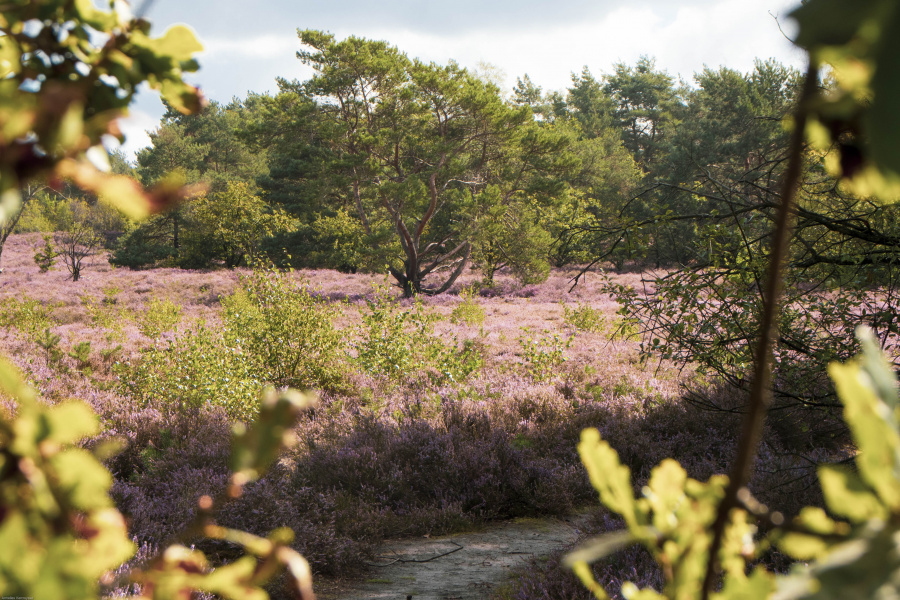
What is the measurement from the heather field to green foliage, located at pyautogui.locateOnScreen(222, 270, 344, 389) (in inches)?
0.8

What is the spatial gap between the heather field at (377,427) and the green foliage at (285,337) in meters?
0.02

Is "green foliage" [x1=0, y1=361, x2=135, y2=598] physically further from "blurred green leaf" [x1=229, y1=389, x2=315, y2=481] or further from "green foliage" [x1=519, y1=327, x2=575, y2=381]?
"green foliage" [x1=519, y1=327, x2=575, y2=381]

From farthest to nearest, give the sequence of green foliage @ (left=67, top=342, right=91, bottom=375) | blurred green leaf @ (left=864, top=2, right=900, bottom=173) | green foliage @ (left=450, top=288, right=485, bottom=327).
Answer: green foliage @ (left=450, top=288, right=485, bottom=327) → green foliage @ (left=67, top=342, right=91, bottom=375) → blurred green leaf @ (left=864, top=2, right=900, bottom=173)

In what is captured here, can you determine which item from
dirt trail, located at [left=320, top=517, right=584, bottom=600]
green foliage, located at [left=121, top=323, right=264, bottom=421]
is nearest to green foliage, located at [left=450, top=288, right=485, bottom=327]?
green foliage, located at [left=121, top=323, right=264, bottom=421]

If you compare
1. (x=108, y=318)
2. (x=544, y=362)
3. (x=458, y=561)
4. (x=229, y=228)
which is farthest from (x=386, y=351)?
(x=229, y=228)

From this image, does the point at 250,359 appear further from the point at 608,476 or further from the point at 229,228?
the point at 229,228

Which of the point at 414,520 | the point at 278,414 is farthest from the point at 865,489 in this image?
the point at 414,520

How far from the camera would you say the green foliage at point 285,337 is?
7.09 metres

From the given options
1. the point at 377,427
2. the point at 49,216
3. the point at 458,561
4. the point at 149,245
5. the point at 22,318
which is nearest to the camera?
the point at 458,561

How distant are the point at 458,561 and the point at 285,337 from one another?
4120mm

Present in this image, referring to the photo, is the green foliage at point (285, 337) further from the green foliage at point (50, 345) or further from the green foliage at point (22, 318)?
the green foliage at point (22, 318)

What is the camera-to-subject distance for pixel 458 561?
390 cm

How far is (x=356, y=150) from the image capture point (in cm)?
2173

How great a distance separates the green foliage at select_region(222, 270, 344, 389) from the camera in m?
7.09
